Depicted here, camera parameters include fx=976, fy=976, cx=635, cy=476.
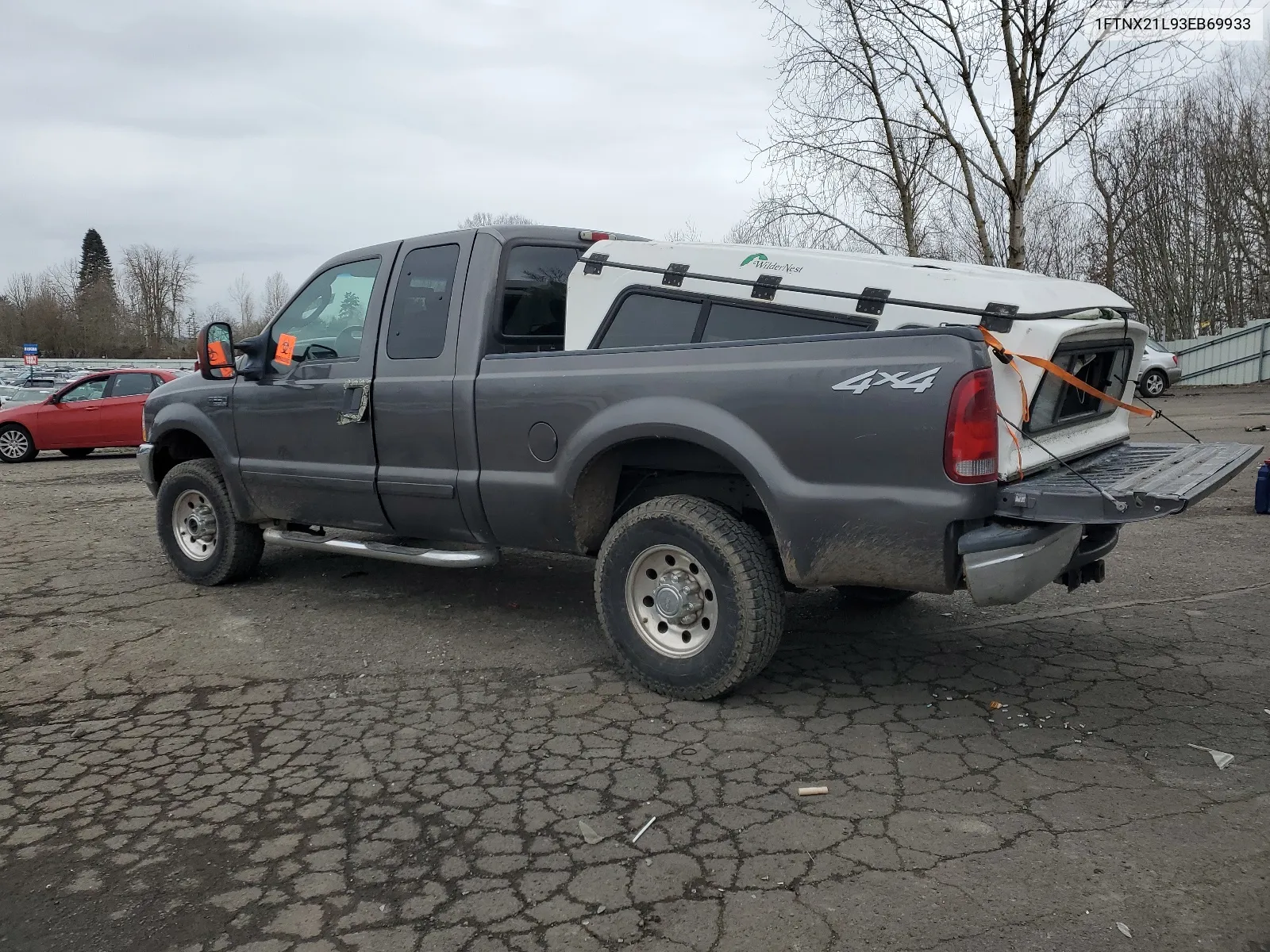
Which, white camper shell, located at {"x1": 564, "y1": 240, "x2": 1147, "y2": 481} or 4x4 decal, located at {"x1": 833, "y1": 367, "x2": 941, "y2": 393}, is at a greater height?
white camper shell, located at {"x1": 564, "y1": 240, "x2": 1147, "y2": 481}

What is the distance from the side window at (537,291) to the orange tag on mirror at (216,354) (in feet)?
6.70

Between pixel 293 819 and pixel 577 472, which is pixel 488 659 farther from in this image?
pixel 293 819

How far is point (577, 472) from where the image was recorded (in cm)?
443

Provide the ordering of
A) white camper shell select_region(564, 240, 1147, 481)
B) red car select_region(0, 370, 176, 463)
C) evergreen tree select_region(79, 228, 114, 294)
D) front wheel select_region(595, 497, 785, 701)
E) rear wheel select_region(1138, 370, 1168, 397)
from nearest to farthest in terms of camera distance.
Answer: white camper shell select_region(564, 240, 1147, 481) → front wheel select_region(595, 497, 785, 701) → red car select_region(0, 370, 176, 463) → rear wheel select_region(1138, 370, 1168, 397) → evergreen tree select_region(79, 228, 114, 294)

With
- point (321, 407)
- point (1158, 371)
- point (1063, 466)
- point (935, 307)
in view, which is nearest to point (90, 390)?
point (321, 407)

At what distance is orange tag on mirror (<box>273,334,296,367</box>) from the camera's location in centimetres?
578

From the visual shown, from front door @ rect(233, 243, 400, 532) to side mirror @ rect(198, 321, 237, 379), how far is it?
16cm

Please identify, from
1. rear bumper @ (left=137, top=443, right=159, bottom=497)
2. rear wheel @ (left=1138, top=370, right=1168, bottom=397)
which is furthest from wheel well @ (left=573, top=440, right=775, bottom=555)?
rear wheel @ (left=1138, top=370, right=1168, bottom=397)

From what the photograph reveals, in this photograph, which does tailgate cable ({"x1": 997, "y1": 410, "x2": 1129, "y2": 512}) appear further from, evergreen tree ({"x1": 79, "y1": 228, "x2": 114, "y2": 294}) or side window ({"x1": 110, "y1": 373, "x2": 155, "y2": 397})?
evergreen tree ({"x1": 79, "y1": 228, "x2": 114, "y2": 294})

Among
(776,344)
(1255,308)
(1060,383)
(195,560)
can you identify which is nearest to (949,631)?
(1060,383)

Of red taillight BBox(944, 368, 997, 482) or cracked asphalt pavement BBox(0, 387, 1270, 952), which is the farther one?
red taillight BBox(944, 368, 997, 482)

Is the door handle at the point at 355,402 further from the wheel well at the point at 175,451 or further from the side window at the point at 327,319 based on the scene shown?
the wheel well at the point at 175,451

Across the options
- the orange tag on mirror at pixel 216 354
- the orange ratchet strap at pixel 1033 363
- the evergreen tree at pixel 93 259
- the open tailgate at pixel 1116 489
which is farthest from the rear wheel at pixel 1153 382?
the evergreen tree at pixel 93 259

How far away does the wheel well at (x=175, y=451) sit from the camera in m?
6.66
